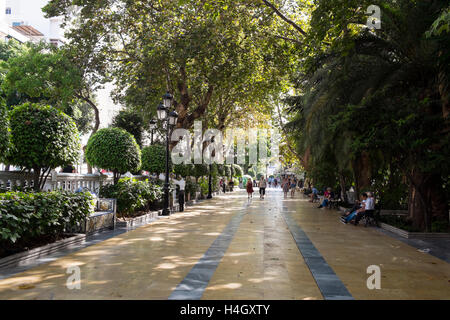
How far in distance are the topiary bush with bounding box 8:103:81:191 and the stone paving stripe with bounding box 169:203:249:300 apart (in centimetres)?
425

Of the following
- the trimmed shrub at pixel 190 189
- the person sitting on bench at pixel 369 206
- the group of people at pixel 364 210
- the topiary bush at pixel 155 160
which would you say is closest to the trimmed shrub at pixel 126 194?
the topiary bush at pixel 155 160

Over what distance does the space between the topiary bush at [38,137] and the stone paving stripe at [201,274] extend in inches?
168

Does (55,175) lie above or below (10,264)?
above

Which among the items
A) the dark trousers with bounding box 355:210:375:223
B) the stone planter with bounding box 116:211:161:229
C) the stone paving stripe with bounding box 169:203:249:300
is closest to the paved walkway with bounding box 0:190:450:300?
the stone paving stripe with bounding box 169:203:249:300

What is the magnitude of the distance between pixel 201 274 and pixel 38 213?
125 inches

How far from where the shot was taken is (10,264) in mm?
6242

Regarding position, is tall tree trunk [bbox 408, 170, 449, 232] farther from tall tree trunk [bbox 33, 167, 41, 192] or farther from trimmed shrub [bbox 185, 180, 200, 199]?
trimmed shrub [bbox 185, 180, 200, 199]

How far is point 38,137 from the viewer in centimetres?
862

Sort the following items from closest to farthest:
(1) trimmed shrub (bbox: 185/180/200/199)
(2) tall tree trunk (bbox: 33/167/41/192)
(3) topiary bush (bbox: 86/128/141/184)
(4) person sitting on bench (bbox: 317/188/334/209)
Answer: (2) tall tree trunk (bbox: 33/167/41/192), (3) topiary bush (bbox: 86/128/141/184), (4) person sitting on bench (bbox: 317/188/334/209), (1) trimmed shrub (bbox: 185/180/200/199)

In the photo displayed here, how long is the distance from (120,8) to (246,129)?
22150 mm

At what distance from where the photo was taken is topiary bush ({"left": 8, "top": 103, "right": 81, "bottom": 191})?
337 inches

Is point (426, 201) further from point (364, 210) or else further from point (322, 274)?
point (322, 274)
